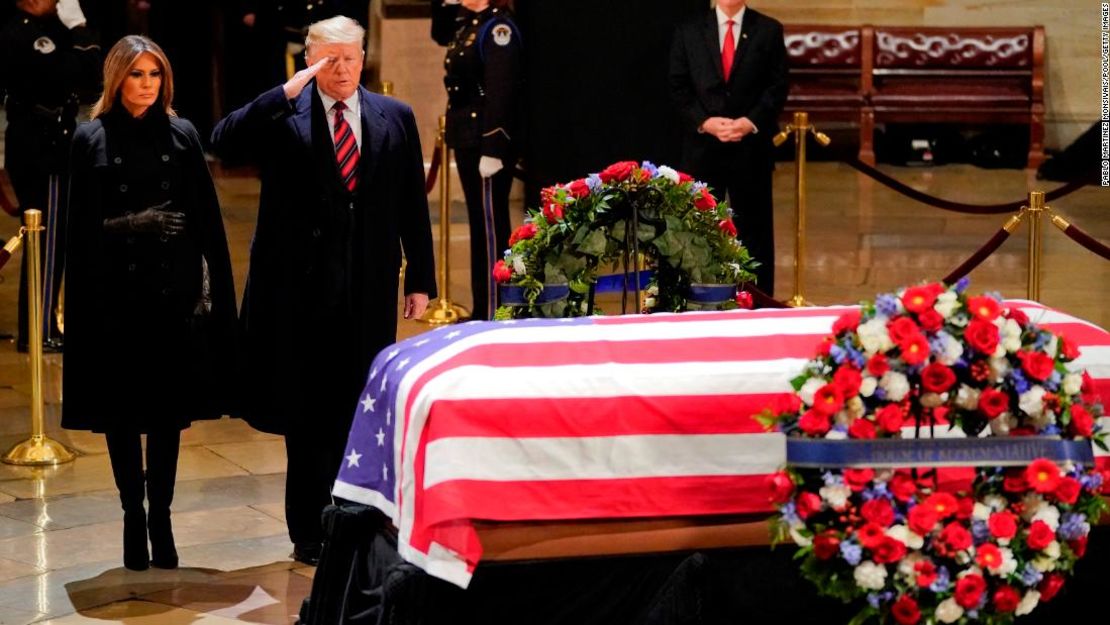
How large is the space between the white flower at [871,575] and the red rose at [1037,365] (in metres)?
0.55

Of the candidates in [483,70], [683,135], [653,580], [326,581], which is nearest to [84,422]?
[326,581]

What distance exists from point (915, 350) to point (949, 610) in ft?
1.91

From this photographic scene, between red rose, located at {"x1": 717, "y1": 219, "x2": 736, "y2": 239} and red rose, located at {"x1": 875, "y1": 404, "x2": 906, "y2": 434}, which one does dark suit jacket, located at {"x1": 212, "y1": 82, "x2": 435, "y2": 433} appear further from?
red rose, located at {"x1": 875, "y1": 404, "x2": 906, "y2": 434}

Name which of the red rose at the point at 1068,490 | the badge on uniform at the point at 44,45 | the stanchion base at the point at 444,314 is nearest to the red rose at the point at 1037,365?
the red rose at the point at 1068,490

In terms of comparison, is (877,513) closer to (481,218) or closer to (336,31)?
(336,31)

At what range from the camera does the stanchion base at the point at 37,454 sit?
741cm

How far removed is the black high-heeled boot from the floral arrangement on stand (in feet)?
7.89

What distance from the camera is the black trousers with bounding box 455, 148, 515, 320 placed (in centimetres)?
921


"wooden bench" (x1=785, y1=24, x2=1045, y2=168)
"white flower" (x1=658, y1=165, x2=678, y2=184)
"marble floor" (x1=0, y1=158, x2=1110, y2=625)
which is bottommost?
"marble floor" (x1=0, y1=158, x2=1110, y2=625)

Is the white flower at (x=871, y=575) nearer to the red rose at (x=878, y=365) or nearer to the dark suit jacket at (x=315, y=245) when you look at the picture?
the red rose at (x=878, y=365)

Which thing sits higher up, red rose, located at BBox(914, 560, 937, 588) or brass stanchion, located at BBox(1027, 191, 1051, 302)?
brass stanchion, located at BBox(1027, 191, 1051, 302)

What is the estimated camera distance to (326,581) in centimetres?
509

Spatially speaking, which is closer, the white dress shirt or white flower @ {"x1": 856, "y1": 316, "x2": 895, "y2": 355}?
white flower @ {"x1": 856, "y1": 316, "x2": 895, "y2": 355}

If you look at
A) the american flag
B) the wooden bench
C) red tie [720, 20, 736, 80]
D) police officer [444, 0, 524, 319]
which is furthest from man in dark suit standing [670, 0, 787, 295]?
the wooden bench
